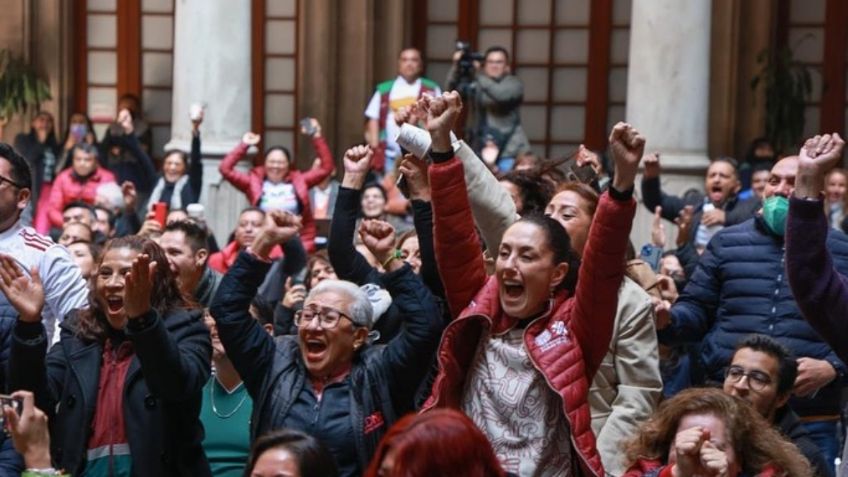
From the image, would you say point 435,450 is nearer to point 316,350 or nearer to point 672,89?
point 316,350

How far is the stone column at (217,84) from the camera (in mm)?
16297

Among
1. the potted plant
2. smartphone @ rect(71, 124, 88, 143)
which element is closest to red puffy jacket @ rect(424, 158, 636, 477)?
smartphone @ rect(71, 124, 88, 143)

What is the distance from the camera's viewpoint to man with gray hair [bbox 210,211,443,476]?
7003 mm

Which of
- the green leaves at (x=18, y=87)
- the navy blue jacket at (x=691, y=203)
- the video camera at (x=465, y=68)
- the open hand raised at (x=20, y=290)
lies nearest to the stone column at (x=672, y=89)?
the navy blue jacket at (x=691, y=203)

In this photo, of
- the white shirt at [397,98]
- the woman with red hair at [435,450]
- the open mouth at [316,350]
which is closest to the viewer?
the woman with red hair at [435,450]

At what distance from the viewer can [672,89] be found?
15.9 metres

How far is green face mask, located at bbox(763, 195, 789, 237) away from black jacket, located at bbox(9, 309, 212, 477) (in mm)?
2626

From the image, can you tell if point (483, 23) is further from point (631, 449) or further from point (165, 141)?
point (631, 449)

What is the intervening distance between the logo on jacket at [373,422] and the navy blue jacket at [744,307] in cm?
190

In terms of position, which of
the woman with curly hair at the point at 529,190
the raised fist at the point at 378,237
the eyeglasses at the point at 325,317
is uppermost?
the woman with curly hair at the point at 529,190

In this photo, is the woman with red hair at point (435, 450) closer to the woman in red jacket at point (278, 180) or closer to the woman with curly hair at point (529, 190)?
the woman with curly hair at point (529, 190)

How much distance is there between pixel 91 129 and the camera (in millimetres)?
18234

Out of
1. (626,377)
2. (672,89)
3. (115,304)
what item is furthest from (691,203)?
(115,304)

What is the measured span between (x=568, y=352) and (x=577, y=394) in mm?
141
